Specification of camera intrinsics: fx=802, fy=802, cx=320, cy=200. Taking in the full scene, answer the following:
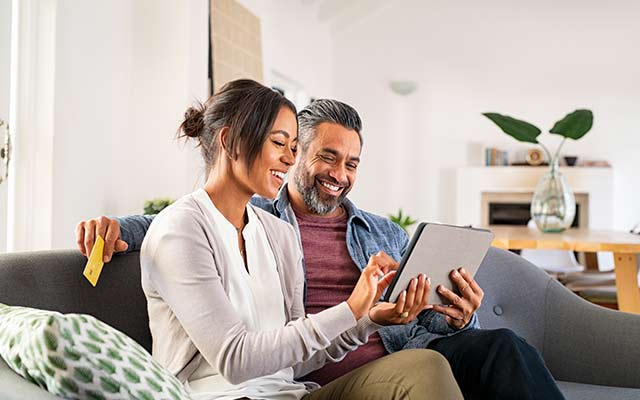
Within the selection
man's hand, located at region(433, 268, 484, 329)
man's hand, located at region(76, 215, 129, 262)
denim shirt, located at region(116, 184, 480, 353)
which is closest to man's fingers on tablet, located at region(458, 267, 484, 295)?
man's hand, located at region(433, 268, 484, 329)

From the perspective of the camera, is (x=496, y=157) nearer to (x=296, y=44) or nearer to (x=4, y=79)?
(x=296, y=44)

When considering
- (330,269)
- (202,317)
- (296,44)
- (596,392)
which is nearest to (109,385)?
(202,317)

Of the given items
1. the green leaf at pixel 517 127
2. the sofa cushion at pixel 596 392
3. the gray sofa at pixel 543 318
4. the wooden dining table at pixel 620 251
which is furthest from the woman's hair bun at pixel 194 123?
the green leaf at pixel 517 127

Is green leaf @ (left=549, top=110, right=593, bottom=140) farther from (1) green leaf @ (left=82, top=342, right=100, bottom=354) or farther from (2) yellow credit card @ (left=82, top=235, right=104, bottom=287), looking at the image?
(1) green leaf @ (left=82, top=342, right=100, bottom=354)

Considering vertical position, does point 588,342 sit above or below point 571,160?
below

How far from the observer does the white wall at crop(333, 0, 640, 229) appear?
7918 millimetres

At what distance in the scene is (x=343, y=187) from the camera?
85.2 inches

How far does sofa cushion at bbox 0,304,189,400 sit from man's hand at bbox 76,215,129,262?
427 millimetres

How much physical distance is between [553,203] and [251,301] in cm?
333

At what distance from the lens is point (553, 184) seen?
461 cm

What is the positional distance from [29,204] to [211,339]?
7.09 feet

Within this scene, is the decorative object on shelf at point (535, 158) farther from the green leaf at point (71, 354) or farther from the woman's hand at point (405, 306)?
the green leaf at point (71, 354)

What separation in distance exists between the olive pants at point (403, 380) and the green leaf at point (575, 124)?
10.6 ft

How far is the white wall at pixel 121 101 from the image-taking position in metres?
3.47
